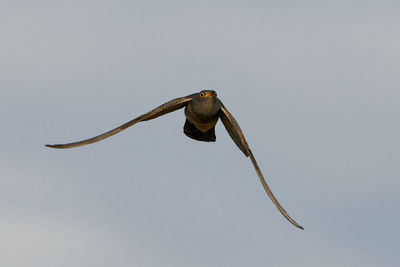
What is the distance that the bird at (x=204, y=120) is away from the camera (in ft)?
93.1

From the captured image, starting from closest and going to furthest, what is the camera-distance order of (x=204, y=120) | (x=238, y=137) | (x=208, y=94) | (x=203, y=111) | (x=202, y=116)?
(x=208, y=94)
(x=203, y=111)
(x=202, y=116)
(x=204, y=120)
(x=238, y=137)

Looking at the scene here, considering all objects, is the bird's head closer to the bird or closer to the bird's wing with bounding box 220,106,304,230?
the bird

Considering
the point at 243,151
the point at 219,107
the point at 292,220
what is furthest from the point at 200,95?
the point at 292,220

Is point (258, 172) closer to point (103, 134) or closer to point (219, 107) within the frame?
point (219, 107)

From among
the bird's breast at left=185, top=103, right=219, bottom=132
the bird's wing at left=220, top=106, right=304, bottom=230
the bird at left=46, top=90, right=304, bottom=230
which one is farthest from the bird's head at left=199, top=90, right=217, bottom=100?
the bird's wing at left=220, top=106, right=304, bottom=230

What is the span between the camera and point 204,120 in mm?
29047

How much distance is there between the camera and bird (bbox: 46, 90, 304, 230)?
28375 millimetres

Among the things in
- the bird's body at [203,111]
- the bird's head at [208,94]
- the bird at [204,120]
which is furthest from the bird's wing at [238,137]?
the bird's head at [208,94]

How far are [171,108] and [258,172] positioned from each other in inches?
137

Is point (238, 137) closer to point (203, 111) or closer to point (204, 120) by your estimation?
point (204, 120)

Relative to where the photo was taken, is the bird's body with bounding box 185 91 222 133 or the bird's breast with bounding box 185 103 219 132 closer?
the bird's body with bounding box 185 91 222 133

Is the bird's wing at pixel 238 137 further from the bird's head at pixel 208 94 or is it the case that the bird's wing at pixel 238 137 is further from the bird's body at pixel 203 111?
the bird's head at pixel 208 94

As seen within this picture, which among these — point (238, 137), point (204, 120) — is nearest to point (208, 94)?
point (204, 120)

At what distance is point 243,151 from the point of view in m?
30.1
